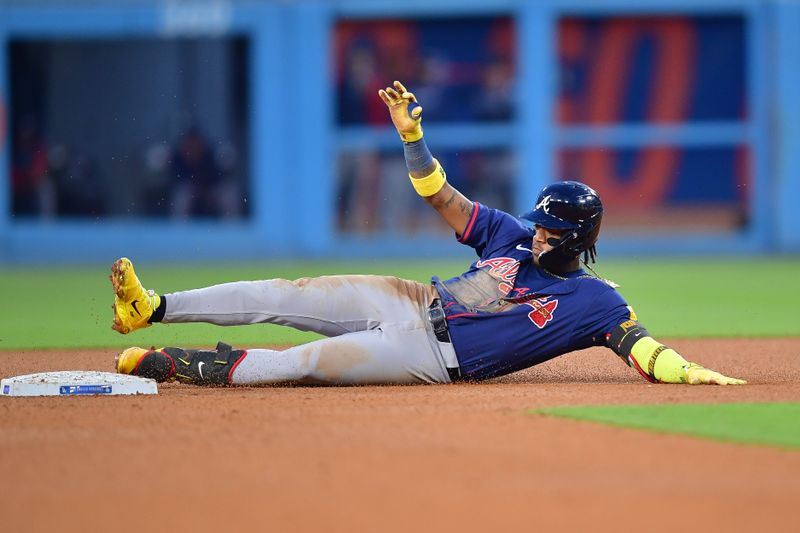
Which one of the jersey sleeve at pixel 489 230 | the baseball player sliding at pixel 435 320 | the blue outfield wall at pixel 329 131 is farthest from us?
the blue outfield wall at pixel 329 131

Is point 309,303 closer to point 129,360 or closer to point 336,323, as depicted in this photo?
point 336,323

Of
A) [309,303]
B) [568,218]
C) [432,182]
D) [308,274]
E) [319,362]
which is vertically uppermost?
Result: [432,182]

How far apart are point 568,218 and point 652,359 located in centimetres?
82

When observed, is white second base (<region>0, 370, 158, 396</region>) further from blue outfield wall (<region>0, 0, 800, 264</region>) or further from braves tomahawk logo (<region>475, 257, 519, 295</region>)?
blue outfield wall (<region>0, 0, 800, 264</region>)

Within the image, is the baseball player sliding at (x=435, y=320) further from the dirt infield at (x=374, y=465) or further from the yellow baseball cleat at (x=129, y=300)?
the dirt infield at (x=374, y=465)

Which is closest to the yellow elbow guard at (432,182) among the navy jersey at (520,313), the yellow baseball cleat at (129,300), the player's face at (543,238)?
the navy jersey at (520,313)

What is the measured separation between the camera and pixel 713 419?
5832mm

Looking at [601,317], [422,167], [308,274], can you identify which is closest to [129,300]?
[422,167]

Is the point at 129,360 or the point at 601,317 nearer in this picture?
the point at 601,317

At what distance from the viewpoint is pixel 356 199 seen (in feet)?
66.6

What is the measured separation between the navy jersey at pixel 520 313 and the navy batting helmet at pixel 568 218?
0.14 meters

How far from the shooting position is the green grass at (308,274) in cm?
1038

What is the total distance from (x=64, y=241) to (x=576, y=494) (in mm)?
16618

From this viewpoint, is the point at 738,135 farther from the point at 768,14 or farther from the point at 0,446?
the point at 0,446
